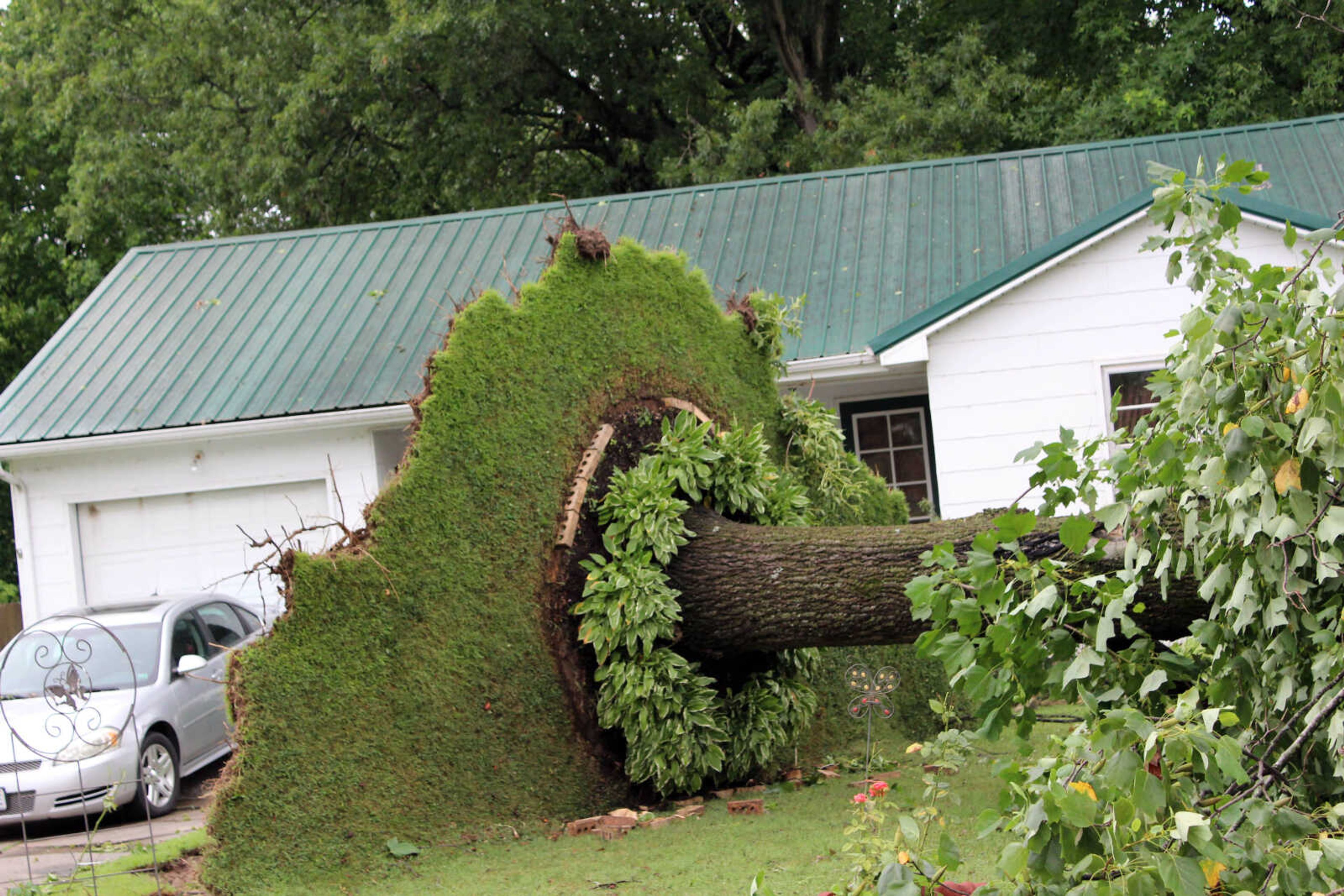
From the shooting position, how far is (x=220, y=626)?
10977 millimetres

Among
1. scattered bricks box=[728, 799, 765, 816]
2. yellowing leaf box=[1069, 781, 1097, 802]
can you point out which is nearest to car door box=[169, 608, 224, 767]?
scattered bricks box=[728, 799, 765, 816]

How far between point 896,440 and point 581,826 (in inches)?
280

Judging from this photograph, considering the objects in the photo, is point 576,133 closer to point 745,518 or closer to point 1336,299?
point 745,518

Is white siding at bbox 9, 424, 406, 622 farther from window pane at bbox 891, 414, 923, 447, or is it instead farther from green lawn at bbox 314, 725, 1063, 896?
green lawn at bbox 314, 725, 1063, 896

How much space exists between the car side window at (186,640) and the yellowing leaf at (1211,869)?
A: 8.86 metres

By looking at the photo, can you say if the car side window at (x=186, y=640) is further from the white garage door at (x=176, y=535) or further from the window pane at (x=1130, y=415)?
the window pane at (x=1130, y=415)

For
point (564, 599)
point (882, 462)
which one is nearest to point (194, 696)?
point (564, 599)

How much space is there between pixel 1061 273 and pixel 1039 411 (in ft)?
4.05

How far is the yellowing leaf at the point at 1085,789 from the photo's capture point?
2432 millimetres

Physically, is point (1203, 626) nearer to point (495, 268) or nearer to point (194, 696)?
point (194, 696)

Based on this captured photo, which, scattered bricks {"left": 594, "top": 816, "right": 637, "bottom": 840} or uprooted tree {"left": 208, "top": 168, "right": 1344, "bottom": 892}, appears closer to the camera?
uprooted tree {"left": 208, "top": 168, "right": 1344, "bottom": 892}

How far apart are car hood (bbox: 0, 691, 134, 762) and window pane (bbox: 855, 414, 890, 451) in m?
7.40

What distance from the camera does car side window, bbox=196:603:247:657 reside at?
10672 mm

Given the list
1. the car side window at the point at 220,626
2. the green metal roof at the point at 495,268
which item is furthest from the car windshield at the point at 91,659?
the green metal roof at the point at 495,268
